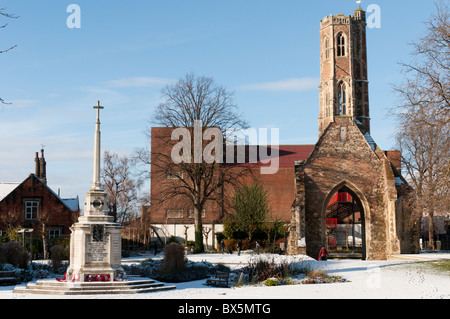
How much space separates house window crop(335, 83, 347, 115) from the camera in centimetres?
4238

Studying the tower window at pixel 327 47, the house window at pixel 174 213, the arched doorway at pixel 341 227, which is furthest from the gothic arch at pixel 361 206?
the house window at pixel 174 213

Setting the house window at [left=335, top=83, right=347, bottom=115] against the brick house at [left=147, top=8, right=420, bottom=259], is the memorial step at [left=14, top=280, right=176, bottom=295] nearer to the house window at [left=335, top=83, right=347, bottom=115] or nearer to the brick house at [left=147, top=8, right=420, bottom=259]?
the brick house at [left=147, top=8, right=420, bottom=259]

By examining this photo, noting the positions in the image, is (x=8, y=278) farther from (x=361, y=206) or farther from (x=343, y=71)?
(x=343, y=71)

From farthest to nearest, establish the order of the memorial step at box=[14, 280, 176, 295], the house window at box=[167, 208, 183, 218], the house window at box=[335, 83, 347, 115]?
the house window at box=[167, 208, 183, 218], the house window at box=[335, 83, 347, 115], the memorial step at box=[14, 280, 176, 295]

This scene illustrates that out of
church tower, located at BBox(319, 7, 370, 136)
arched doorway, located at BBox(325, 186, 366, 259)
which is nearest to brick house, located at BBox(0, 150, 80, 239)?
arched doorway, located at BBox(325, 186, 366, 259)

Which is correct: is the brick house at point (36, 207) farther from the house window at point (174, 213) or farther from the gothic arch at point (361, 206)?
the gothic arch at point (361, 206)

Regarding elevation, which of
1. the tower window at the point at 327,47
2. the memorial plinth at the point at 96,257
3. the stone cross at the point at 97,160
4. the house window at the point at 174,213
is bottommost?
the memorial plinth at the point at 96,257

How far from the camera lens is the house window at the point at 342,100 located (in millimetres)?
42375

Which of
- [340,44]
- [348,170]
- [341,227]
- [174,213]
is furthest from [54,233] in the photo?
[341,227]

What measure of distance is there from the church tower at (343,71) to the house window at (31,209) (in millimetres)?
24163

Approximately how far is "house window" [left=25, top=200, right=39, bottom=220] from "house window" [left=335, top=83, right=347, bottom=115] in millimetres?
25565

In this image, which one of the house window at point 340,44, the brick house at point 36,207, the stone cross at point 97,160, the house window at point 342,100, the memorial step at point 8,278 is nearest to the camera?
the stone cross at point 97,160

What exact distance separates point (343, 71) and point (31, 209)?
91.0 feet
